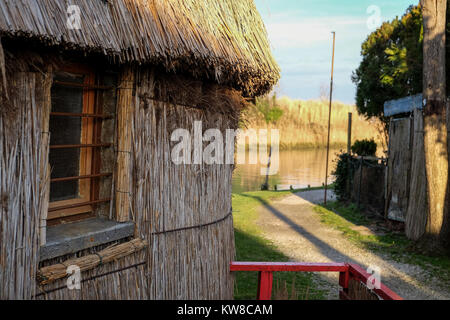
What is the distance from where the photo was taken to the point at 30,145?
2.74m

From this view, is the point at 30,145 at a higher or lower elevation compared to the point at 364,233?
higher

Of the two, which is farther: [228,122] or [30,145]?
[228,122]

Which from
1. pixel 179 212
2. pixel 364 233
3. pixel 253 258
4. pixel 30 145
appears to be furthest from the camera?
pixel 364 233

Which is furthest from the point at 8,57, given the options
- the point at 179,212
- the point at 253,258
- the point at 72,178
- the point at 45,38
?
the point at 253,258

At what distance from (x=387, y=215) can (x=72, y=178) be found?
777 centimetres

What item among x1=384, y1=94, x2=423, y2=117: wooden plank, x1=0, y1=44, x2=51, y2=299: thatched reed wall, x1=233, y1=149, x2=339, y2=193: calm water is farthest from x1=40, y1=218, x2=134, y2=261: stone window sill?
x1=233, y1=149, x2=339, y2=193: calm water

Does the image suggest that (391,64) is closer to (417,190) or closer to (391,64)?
(391,64)

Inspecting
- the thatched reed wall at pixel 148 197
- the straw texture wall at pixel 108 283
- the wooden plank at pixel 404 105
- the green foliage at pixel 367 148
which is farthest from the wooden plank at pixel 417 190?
the straw texture wall at pixel 108 283

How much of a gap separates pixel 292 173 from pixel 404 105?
13397 millimetres

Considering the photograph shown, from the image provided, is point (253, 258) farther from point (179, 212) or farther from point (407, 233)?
point (179, 212)

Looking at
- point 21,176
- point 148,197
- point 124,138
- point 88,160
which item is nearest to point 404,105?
point 148,197

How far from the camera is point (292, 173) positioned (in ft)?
75.1

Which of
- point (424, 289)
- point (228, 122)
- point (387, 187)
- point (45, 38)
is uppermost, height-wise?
point (45, 38)

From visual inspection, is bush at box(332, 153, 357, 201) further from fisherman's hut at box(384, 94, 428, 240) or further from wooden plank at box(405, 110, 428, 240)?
wooden plank at box(405, 110, 428, 240)
